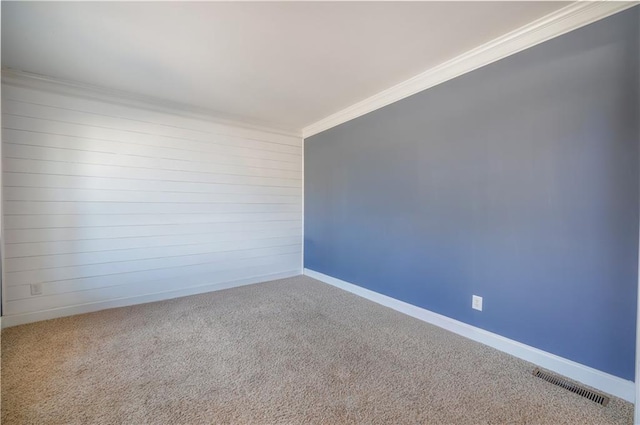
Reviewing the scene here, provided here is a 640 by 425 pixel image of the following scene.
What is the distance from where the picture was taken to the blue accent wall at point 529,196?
156 cm

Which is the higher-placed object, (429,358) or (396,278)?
(396,278)

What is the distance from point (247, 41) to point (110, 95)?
74.1 inches

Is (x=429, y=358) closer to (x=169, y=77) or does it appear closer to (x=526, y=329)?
(x=526, y=329)

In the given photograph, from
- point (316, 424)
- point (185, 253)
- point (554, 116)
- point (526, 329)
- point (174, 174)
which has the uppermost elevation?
point (554, 116)

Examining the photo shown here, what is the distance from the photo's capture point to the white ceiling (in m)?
1.70

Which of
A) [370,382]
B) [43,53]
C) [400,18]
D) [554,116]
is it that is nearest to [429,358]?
[370,382]

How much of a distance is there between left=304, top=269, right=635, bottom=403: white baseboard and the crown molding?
310 cm

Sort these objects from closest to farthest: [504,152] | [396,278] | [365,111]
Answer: [504,152] → [396,278] → [365,111]

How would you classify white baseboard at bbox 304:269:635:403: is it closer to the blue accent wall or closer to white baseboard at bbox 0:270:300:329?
the blue accent wall

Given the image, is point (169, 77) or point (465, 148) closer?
point (465, 148)

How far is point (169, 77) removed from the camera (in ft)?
8.41

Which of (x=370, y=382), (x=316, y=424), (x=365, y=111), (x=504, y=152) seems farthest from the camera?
(x=365, y=111)

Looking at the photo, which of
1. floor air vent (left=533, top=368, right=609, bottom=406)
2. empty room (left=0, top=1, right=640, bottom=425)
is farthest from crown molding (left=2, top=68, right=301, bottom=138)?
floor air vent (left=533, top=368, right=609, bottom=406)

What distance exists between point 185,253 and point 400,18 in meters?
3.30
